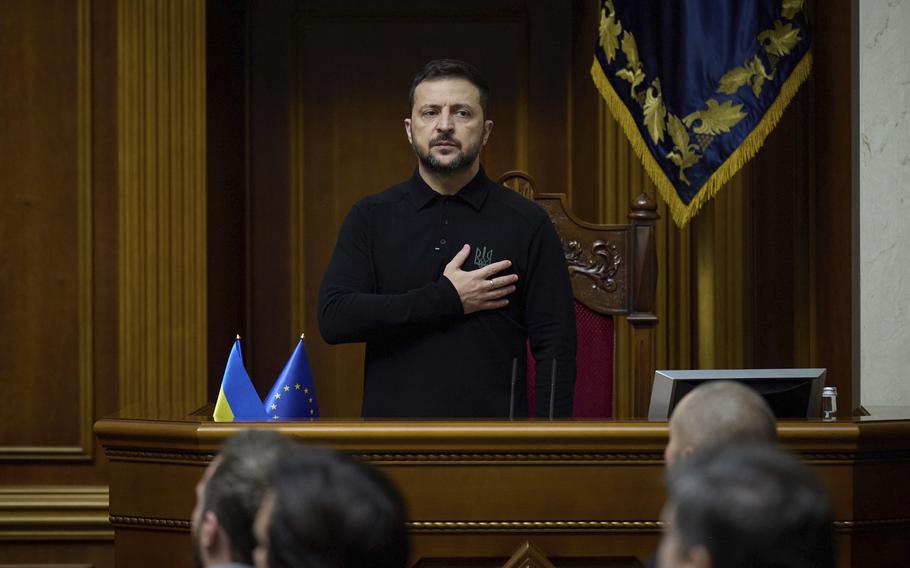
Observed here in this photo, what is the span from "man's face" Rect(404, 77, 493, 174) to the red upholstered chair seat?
77 cm

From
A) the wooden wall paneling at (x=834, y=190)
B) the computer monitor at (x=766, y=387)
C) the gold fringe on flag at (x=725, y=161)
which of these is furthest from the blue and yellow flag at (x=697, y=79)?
the computer monitor at (x=766, y=387)

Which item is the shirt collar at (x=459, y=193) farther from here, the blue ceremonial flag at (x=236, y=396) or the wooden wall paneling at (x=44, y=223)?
the wooden wall paneling at (x=44, y=223)

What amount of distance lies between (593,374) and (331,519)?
2397 millimetres

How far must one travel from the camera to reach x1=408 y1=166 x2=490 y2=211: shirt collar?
120 inches

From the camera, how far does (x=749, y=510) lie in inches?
46.5

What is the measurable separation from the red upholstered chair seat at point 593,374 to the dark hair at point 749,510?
7.62 ft

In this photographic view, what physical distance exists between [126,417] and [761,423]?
58.2 inches

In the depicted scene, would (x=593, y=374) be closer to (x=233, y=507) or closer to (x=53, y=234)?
(x=53, y=234)

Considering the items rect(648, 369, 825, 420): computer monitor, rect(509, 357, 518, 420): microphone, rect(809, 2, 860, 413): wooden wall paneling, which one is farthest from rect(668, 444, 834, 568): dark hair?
rect(809, 2, 860, 413): wooden wall paneling

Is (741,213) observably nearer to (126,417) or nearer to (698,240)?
(698,240)

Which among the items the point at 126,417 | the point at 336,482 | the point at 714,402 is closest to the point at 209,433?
the point at 126,417

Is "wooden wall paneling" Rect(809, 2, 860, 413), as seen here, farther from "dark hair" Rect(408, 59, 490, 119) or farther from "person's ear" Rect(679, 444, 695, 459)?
"person's ear" Rect(679, 444, 695, 459)

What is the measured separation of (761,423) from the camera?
1754mm

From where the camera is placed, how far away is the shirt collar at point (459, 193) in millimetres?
3059
